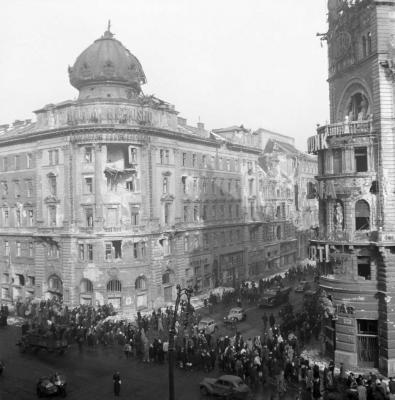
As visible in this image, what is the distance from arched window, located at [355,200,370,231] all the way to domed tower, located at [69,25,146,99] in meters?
33.2

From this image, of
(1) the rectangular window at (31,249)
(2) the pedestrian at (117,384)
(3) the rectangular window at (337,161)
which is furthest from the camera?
(1) the rectangular window at (31,249)

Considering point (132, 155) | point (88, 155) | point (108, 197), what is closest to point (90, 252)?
point (108, 197)

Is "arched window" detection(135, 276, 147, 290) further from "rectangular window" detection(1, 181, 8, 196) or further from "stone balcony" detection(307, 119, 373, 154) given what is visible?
"stone balcony" detection(307, 119, 373, 154)

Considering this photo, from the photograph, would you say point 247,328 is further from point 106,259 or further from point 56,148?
point 56,148

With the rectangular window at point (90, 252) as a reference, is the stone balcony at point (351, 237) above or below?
above

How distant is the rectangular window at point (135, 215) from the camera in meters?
53.7

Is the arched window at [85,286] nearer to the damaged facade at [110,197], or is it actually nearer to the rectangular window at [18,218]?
the damaged facade at [110,197]

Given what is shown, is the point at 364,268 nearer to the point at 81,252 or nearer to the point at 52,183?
the point at 81,252

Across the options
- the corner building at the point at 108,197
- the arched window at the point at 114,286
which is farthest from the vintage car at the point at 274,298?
the arched window at the point at 114,286

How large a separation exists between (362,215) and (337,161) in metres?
4.11

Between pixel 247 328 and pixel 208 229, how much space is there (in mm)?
21672

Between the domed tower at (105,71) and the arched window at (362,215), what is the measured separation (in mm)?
33226

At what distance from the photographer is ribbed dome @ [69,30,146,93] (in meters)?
56.5

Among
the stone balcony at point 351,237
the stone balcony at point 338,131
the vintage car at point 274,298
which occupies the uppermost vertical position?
the stone balcony at point 338,131
